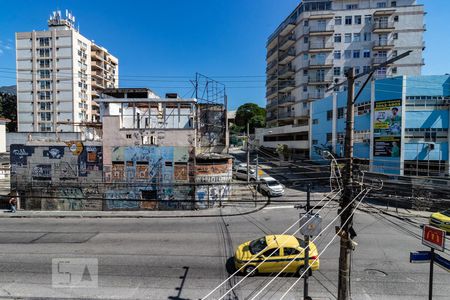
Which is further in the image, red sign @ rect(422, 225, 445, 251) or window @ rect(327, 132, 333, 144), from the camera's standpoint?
window @ rect(327, 132, 333, 144)

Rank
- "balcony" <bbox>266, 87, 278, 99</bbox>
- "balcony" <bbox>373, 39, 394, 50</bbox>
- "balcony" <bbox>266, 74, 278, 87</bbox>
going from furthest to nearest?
"balcony" <bbox>266, 87, 278, 99</bbox>
"balcony" <bbox>266, 74, 278, 87</bbox>
"balcony" <bbox>373, 39, 394, 50</bbox>

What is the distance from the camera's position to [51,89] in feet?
185

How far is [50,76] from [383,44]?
68.9m

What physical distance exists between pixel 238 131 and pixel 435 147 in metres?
60.5

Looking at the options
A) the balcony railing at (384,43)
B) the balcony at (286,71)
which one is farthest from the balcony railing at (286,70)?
the balcony railing at (384,43)

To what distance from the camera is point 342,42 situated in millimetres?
46625

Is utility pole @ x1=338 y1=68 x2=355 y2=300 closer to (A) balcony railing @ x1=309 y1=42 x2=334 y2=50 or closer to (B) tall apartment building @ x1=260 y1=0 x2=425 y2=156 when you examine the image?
(B) tall apartment building @ x1=260 y1=0 x2=425 y2=156

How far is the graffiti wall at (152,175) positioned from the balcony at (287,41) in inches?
1589

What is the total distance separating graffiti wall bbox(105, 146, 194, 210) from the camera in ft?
70.8

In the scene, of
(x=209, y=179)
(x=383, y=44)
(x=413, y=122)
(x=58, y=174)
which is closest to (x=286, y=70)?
(x=383, y=44)

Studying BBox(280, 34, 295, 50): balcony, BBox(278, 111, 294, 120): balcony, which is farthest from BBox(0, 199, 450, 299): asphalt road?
BBox(280, 34, 295, 50): balcony

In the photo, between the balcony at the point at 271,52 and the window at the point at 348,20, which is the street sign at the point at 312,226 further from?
the balcony at the point at 271,52

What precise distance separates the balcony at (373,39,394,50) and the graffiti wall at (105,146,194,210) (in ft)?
140

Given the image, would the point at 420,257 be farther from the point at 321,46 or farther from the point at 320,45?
the point at 320,45
